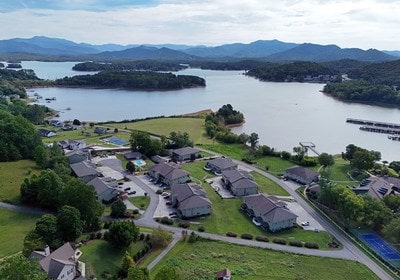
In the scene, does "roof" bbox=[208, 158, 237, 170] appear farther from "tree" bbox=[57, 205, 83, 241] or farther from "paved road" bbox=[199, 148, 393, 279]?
"tree" bbox=[57, 205, 83, 241]

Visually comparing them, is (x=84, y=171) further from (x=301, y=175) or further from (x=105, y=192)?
(x=301, y=175)

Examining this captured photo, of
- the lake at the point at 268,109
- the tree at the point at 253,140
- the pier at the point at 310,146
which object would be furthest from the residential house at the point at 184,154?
the pier at the point at 310,146

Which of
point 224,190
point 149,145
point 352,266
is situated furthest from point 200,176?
point 352,266

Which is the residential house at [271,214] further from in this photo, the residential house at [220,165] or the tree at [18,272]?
the tree at [18,272]

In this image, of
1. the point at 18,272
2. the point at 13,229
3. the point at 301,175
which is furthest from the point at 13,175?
the point at 301,175

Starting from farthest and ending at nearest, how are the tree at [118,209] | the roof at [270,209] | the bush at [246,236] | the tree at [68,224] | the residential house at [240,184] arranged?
the residential house at [240,184]
the tree at [118,209]
the roof at [270,209]
the bush at [246,236]
the tree at [68,224]

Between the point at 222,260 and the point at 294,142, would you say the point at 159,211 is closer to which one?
the point at 222,260

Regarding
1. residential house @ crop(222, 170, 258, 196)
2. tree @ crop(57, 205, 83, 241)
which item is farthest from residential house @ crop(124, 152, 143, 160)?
tree @ crop(57, 205, 83, 241)
